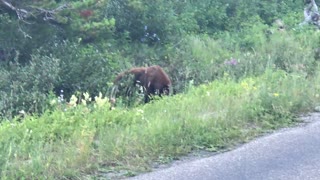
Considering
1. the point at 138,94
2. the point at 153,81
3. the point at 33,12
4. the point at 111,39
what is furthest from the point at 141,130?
the point at 111,39

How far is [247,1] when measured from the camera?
2228cm

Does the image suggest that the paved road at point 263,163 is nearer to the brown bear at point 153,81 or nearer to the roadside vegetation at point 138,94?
the roadside vegetation at point 138,94

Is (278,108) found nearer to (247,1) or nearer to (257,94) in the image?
(257,94)

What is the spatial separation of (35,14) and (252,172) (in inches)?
413

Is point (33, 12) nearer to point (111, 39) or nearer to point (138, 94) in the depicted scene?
point (111, 39)

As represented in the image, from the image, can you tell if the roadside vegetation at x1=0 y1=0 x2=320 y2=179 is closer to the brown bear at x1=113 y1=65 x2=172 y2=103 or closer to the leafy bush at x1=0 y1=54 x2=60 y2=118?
the leafy bush at x1=0 y1=54 x2=60 y2=118

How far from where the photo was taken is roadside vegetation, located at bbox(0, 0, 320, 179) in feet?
21.8

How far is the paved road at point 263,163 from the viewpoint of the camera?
6043 mm

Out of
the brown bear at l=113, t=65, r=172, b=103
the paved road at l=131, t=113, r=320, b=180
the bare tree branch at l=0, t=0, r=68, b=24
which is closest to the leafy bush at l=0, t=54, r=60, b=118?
the bare tree branch at l=0, t=0, r=68, b=24

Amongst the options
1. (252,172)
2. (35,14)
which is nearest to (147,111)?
(252,172)

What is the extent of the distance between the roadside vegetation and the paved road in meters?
0.27

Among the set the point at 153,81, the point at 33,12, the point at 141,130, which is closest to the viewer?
the point at 141,130

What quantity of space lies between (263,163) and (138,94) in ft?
17.7

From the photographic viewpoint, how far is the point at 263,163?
6.35 meters
